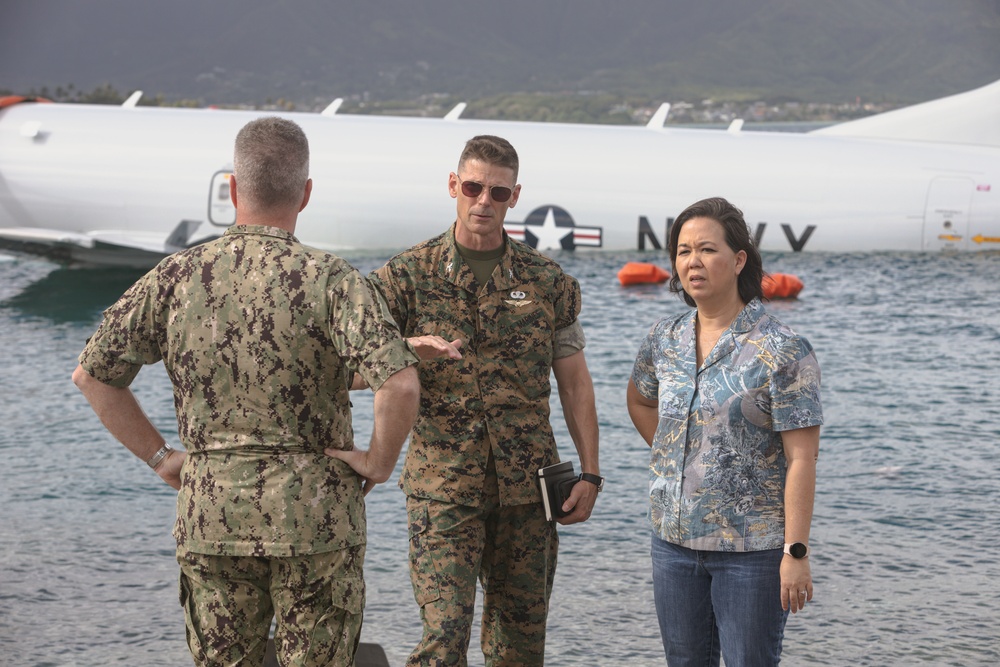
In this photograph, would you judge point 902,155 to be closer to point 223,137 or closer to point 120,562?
point 223,137

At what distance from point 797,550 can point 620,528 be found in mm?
4926

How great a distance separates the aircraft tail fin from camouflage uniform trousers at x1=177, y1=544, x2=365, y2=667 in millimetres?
25355

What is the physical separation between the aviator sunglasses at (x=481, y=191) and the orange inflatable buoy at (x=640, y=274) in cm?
1787

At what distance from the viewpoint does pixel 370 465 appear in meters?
3.17

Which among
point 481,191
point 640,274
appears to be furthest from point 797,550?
point 640,274

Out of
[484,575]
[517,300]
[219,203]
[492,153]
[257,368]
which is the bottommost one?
[484,575]

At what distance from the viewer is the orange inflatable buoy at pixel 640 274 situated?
70.9ft

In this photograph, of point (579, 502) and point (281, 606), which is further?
point (579, 502)

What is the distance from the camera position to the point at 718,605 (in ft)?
10.9

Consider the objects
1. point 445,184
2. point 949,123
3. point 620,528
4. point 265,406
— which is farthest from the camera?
point 949,123

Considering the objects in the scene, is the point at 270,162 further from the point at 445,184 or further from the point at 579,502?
the point at 445,184

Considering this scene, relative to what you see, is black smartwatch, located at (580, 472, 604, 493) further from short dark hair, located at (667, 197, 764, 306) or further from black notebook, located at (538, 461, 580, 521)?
short dark hair, located at (667, 197, 764, 306)

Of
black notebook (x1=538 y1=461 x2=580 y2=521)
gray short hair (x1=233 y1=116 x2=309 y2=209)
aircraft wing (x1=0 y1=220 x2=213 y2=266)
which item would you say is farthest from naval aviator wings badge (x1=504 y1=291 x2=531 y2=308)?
aircraft wing (x1=0 y1=220 x2=213 y2=266)

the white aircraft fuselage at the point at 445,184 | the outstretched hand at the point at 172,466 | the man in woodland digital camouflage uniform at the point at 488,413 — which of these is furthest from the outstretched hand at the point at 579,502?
the white aircraft fuselage at the point at 445,184
